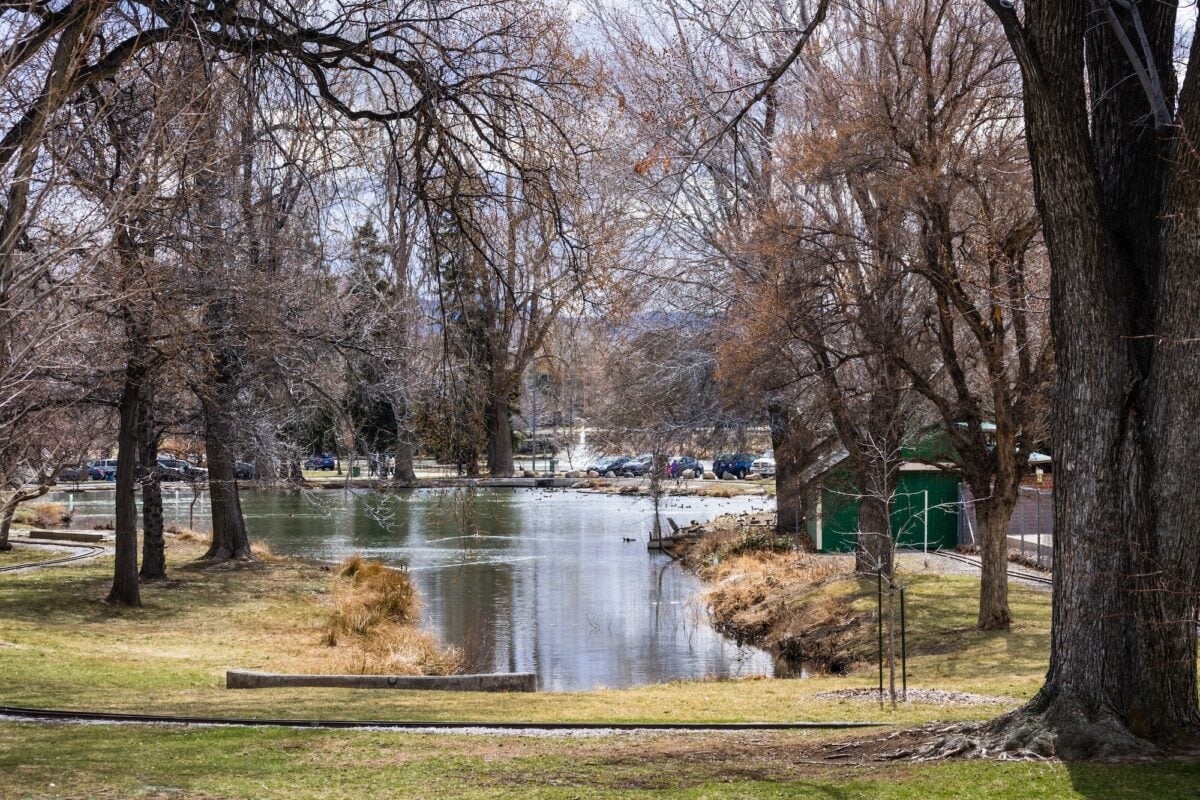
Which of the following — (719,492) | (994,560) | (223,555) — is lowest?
(223,555)

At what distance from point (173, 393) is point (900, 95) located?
15670 millimetres

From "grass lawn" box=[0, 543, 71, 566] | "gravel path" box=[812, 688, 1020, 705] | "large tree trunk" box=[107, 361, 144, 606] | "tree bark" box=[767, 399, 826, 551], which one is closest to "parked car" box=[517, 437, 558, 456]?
"tree bark" box=[767, 399, 826, 551]


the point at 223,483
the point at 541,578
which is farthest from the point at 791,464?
the point at 223,483

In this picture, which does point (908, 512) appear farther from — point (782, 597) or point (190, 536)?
point (190, 536)

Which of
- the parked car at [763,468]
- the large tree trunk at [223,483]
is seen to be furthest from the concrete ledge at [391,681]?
the parked car at [763,468]

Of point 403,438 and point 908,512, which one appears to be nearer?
point 403,438

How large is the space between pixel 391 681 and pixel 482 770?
22.4 feet

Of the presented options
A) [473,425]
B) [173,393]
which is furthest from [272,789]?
[173,393]

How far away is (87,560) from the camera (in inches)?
1120

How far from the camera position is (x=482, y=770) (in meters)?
8.49

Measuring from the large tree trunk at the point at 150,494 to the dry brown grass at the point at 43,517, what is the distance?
1409 centimetres

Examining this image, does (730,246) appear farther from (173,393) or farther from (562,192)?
(562,192)

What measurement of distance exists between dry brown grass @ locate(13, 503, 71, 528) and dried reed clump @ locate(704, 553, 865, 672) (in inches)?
855

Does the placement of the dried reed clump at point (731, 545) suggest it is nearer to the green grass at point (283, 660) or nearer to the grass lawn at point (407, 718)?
the green grass at point (283, 660)
